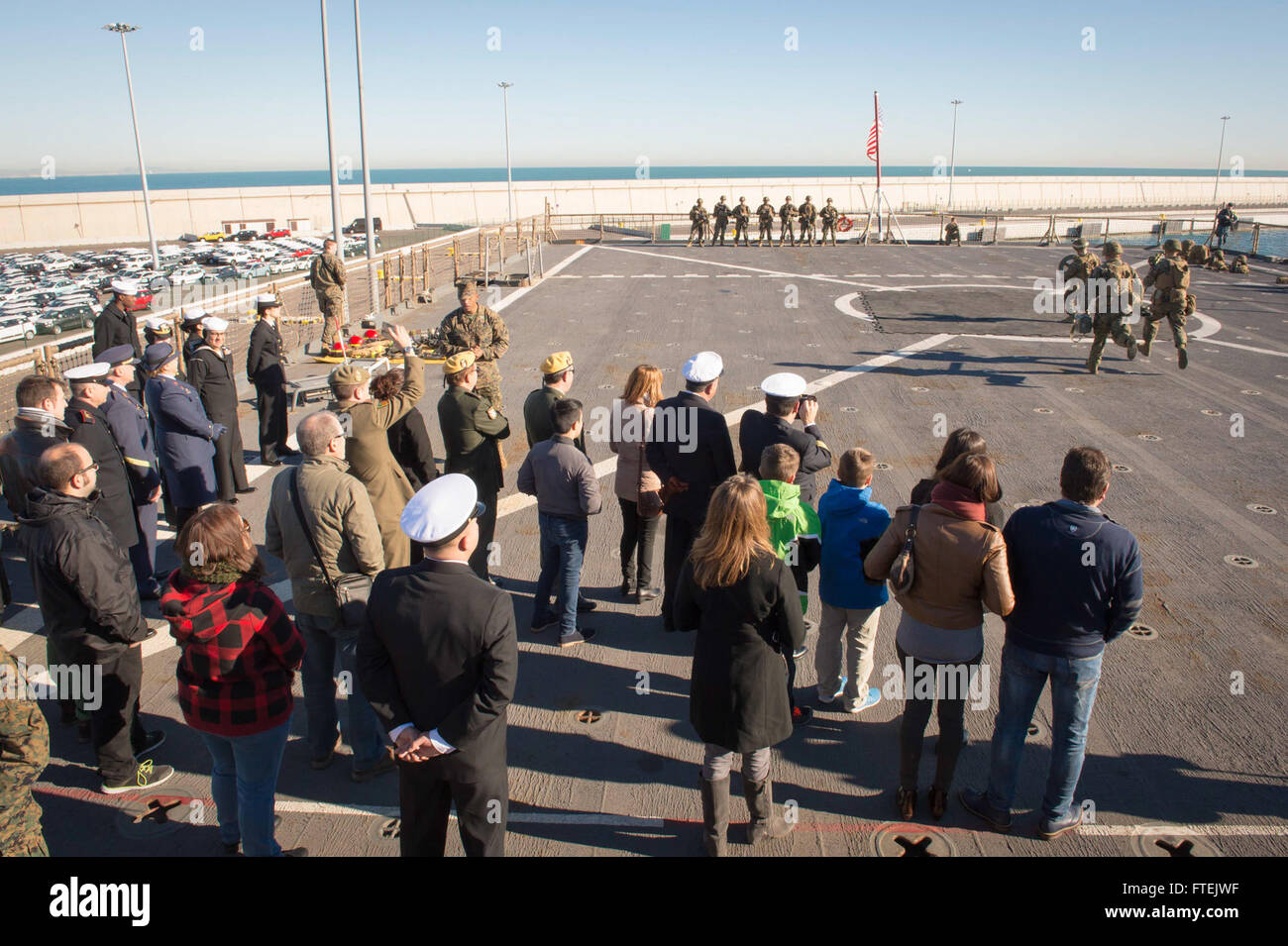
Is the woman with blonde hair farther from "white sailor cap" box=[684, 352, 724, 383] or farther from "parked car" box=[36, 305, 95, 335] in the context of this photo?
"parked car" box=[36, 305, 95, 335]

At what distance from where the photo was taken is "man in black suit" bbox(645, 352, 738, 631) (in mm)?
5180

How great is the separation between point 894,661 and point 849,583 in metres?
1.19

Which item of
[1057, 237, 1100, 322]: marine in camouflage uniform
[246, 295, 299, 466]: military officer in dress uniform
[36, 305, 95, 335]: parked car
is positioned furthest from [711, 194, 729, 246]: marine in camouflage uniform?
[246, 295, 299, 466]: military officer in dress uniform

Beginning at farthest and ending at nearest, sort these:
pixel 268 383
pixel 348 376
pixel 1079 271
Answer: pixel 1079 271
pixel 268 383
pixel 348 376

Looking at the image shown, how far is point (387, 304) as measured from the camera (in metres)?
17.2

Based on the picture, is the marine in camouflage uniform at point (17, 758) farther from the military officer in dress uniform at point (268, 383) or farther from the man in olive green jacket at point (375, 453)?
the military officer in dress uniform at point (268, 383)

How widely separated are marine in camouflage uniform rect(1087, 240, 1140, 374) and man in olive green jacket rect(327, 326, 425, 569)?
1135 centimetres

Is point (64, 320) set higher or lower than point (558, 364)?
lower

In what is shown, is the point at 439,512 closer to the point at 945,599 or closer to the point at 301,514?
the point at 301,514

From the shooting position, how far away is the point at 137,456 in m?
5.96

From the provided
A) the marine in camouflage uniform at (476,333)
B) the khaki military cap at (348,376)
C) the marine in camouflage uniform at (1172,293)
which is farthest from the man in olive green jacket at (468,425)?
the marine in camouflage uniform at (1172,293)

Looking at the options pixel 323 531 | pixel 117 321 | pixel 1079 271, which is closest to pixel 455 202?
pixel 1079 271
